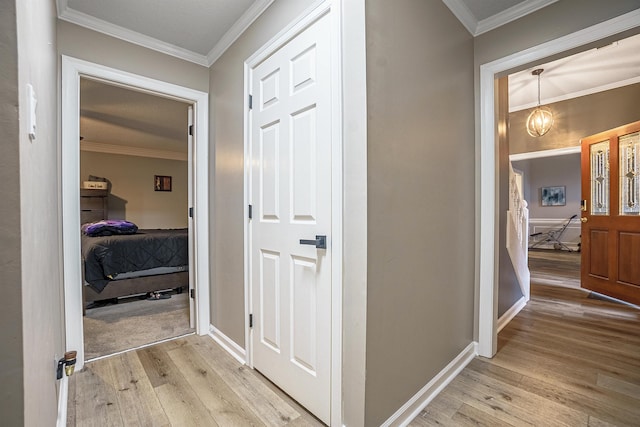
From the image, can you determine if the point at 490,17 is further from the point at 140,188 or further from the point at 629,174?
the point at 140,188

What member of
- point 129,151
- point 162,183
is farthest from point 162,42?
point 162,183

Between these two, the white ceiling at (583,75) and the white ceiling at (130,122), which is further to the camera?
the white ceiling at (130,122)

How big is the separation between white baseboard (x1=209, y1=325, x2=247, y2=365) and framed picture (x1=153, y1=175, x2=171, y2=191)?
524 cm

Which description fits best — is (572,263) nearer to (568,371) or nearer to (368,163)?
(568,371)

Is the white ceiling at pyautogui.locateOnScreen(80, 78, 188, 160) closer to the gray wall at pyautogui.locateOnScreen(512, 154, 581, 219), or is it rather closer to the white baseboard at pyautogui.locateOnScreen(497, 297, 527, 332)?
the white baseboard at pyautogui.locateOnScreen(497, 297, 527, 332)

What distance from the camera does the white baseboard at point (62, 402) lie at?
1369 millimetres

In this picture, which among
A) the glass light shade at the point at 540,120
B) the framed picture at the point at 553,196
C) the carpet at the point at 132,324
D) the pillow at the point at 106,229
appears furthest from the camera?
the framed picture at the point at 553,196

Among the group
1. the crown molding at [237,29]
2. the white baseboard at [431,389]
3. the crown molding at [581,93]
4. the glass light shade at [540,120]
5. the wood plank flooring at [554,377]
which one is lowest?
the wood plank flooring at [554,377]

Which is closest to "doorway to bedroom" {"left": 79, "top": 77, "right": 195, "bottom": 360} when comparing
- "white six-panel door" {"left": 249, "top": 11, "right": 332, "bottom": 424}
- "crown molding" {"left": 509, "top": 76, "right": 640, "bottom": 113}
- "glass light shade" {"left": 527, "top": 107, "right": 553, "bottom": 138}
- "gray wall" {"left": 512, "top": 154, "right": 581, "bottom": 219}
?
"white six-panel door" {"left": 249, "top": 11, "right": 332, "bottom": 424}

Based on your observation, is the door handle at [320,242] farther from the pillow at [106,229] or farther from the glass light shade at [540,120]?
the glass light shade at [540,120]

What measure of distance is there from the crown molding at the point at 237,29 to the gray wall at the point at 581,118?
523cm

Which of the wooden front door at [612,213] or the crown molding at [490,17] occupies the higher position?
the crown molding at [490,17]

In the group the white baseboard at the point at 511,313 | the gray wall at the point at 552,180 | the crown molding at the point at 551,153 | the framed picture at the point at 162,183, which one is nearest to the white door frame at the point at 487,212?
the white baseboard at the point at 511,313

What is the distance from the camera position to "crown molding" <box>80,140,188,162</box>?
571 cm
